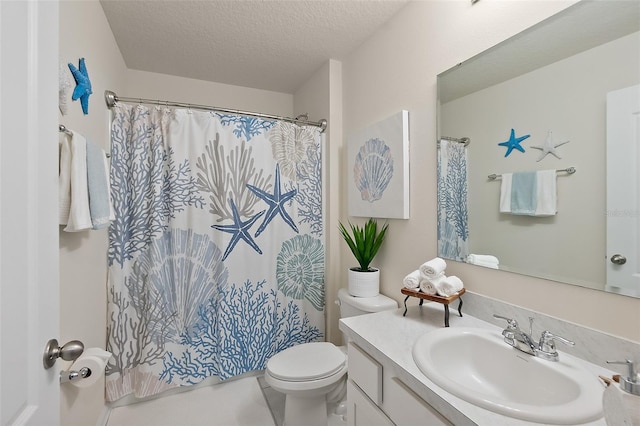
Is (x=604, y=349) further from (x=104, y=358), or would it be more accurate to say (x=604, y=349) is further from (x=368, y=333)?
(x=104, y=358)

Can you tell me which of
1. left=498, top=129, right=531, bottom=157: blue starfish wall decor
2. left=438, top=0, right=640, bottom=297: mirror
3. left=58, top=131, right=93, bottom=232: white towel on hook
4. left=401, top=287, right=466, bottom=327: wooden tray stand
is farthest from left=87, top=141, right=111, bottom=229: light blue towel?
left=498, top=129, right=531, bottom=157: blue starfish wall decor

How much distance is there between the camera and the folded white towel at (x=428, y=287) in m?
1.15

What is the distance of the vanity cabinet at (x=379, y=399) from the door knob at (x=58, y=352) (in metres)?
0.82

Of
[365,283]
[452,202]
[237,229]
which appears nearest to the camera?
[452,202]

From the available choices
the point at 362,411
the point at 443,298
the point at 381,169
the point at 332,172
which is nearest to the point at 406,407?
the point at 362,411

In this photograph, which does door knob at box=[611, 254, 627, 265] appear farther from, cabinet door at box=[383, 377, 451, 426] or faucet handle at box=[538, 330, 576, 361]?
cabinet door at box=[383, 377, 451, 426]

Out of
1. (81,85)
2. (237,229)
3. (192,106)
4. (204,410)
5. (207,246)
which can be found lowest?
(204,410)

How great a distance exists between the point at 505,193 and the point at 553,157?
19cm

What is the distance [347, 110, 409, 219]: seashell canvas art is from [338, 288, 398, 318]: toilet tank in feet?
1.60

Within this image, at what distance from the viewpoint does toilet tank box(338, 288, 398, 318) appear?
5.24 ft

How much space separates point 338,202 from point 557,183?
143cm

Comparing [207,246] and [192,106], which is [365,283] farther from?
[192,106]

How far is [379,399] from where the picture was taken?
934mm

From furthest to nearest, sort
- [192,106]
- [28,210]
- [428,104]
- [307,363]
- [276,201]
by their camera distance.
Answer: [276,201] < [192,106] < [307,363] < [428,104] < [28,210]
